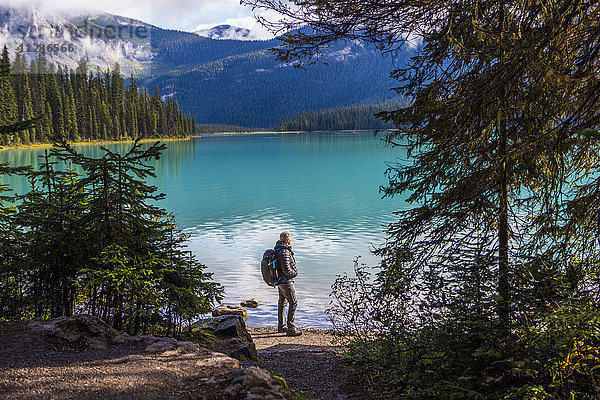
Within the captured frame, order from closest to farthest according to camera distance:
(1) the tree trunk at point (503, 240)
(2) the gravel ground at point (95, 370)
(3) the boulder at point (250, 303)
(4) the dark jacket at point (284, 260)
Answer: (2) the gravel ground at point (95, 370) < (1) the tree trunk at point (503, 240) < (4) the dark jacket at point (284, 260) < (3) the boulder at point (250, 303)

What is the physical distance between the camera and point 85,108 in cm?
9719

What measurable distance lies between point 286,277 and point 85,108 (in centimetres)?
10027

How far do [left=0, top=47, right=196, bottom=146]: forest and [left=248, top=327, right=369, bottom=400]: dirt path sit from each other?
72.3 metres

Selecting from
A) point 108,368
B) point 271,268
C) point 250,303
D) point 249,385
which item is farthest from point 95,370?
point 250,303

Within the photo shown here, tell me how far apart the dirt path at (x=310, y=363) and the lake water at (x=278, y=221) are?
1.40 m

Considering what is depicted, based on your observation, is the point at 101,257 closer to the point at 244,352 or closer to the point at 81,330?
the point at 81,330

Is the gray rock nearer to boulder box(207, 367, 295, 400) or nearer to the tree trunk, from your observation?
boulder box(207, 367, 295, 400)

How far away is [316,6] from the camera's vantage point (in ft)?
18.2

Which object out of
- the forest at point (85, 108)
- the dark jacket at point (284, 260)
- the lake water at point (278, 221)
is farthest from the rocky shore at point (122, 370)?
the forest at point (85, 108)

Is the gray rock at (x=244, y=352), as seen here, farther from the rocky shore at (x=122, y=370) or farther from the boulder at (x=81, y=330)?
the boulder at (x=81, y=330)

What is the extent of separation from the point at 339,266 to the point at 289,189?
864 inches

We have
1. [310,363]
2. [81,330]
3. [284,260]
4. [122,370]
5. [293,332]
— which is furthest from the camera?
[293,332]

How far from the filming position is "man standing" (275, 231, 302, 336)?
9.62 m

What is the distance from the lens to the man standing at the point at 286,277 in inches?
379
